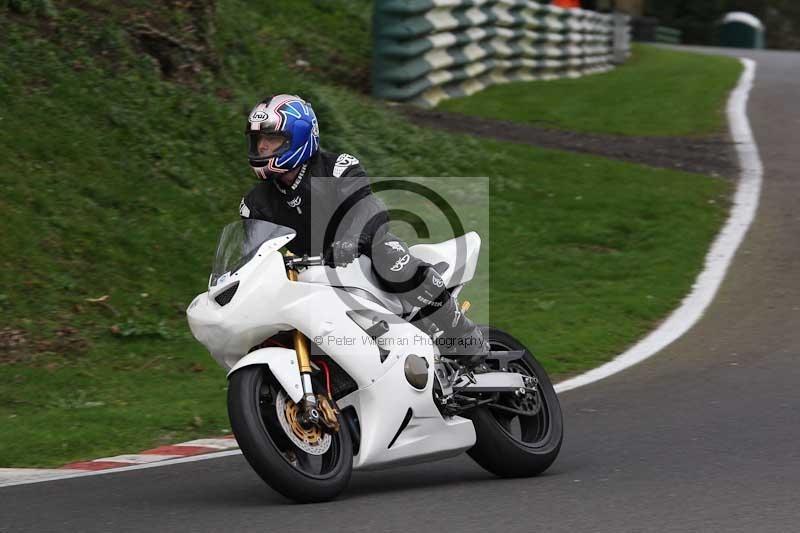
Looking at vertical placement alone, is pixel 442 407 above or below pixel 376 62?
below

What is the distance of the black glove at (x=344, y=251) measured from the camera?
19.5 ft

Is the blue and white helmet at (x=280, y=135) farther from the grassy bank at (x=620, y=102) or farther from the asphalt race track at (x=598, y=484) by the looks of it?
the grassy bank at (x=620, y=102)

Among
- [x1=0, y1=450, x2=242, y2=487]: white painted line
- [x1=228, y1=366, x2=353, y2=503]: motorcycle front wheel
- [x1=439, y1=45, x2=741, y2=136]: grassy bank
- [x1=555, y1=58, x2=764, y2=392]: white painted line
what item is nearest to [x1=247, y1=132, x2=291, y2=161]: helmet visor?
[x1=228, y1=366, x2=353, y2=503]: motorcycle front wheel

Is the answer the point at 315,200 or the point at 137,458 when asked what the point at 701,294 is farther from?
the point at 315,200

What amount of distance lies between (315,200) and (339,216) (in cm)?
14

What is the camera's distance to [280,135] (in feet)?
19.9

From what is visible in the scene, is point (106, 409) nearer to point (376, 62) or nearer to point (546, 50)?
point (376, 62)

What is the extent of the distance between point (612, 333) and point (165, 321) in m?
3.58

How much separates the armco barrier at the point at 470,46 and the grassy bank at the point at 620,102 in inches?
17.1

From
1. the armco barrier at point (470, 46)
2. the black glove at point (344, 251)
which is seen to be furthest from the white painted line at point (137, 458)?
the armco barrier at point (470, 46)

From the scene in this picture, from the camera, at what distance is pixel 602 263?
12977 mm

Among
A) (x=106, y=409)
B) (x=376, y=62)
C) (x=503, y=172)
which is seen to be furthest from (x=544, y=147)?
(x=106, y=409)

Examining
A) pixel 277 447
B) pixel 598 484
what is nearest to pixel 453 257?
pixel 598 484

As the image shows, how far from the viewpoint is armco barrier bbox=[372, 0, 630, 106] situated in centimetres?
1953
